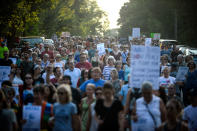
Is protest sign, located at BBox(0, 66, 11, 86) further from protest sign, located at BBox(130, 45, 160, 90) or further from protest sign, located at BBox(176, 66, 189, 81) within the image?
protest sign, located at BBox(176, 66, 189, 81)

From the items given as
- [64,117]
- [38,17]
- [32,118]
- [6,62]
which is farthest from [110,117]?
[38,17]

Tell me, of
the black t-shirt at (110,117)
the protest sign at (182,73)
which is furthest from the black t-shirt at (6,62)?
the black t-shirt at (110,117)

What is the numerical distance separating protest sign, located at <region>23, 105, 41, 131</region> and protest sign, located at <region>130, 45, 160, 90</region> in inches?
87.1

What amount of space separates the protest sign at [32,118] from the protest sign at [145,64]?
87.1 inches

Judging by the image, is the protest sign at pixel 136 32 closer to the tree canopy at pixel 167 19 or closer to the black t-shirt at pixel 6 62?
the black t-shirt at pixel 6 62

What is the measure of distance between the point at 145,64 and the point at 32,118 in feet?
8.93

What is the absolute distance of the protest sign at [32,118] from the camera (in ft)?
24.7

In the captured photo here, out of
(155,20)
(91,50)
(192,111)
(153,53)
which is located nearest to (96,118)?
(192,111)

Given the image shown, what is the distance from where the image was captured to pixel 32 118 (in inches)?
297

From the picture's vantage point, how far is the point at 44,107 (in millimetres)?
7652

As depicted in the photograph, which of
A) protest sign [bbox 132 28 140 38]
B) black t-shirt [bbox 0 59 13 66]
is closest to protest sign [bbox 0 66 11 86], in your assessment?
black t-shirt [bbox 0 59 13 66]

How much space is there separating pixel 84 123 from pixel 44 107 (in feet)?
3.97

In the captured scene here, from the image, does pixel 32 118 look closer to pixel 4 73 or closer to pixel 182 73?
pixel 4 73

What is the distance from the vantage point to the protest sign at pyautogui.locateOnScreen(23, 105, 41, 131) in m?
7.53
